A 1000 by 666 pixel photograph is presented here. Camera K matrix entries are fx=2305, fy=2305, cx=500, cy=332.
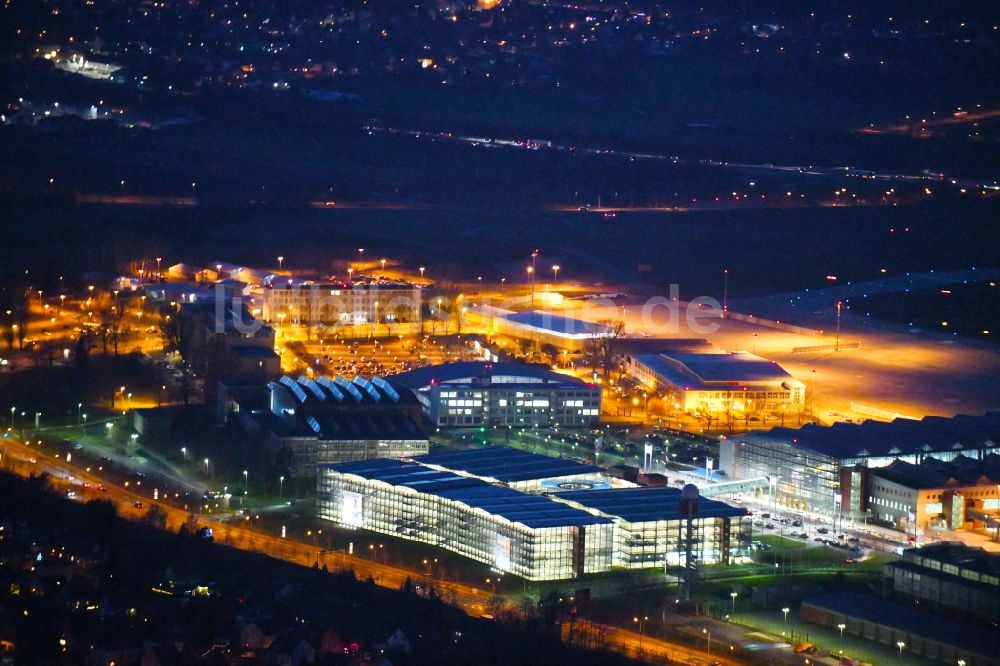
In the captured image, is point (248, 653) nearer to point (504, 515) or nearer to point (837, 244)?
point (504, 515)

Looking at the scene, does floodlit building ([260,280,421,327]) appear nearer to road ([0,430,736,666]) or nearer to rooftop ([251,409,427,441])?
rooftop ([251,409,427,441])

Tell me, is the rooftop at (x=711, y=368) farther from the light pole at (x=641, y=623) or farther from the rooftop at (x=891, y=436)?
the light pole at (x=641, y=623)

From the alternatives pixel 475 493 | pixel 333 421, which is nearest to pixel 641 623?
pixel 475 493

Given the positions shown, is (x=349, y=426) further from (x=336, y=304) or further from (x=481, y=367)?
(x=336, y=304)

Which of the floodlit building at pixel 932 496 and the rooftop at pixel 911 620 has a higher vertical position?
the floodlit building at pixel 932 496

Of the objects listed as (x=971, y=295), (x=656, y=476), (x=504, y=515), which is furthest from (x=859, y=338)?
(x=504, y=515)

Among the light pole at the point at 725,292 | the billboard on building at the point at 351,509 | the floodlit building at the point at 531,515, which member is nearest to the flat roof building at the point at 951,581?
the floodlit building at the point at 531,515

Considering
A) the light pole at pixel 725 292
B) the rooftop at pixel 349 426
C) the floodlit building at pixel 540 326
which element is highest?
the light pole at pixel 725 292

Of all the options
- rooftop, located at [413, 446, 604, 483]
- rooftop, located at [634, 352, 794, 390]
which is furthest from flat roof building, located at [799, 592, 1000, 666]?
rooftop, located at [634, 352, 794, 390]
